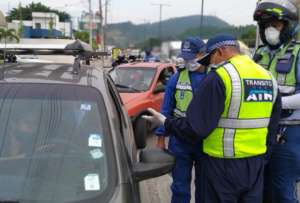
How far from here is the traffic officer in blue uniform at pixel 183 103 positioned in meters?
4.09

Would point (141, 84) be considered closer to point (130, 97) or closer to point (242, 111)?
point (130, 97)

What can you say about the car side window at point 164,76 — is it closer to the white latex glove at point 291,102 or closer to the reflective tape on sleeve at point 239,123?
the white latex glove at point 291,102

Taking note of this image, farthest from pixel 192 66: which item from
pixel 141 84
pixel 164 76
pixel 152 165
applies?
pixel 164 76

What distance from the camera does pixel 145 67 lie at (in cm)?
952

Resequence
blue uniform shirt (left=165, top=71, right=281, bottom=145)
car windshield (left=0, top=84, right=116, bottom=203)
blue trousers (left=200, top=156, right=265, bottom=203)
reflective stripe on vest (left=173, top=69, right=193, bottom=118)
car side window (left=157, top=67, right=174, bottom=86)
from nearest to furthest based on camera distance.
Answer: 1. car windshield (left=0, top=84, right=116, bottom=203)
2. blue uniform shirt (left=165, top=71, right=281, bottom=145)
3. blue trousers (left=200, top=156, right=265, bottom=203)
4. reflective stripe on vest (left=173, top=69, right=193, bottom=118)
5. car side window (left=157, top=67, right=174, bottom=86)

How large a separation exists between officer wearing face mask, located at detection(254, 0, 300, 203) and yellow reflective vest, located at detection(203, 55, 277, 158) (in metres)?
0.45

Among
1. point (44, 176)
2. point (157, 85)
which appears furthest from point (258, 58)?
point (157, 85)

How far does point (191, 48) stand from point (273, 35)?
37.4 inches

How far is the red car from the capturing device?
838 centimetres

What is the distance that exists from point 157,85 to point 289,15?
223 inches

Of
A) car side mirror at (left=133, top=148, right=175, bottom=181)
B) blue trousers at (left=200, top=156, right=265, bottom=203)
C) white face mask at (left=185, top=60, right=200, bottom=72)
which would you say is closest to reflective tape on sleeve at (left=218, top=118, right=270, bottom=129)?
blue trousers at (left=200, top=156, right=265, bottom=203)

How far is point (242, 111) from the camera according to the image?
2.97 m

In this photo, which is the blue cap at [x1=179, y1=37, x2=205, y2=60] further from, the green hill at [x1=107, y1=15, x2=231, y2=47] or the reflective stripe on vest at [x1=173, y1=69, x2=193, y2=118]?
the green hill at [x1=107, y1=15, x2=231, y2=47]

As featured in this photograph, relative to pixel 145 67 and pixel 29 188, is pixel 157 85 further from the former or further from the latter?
pixel 29 188
